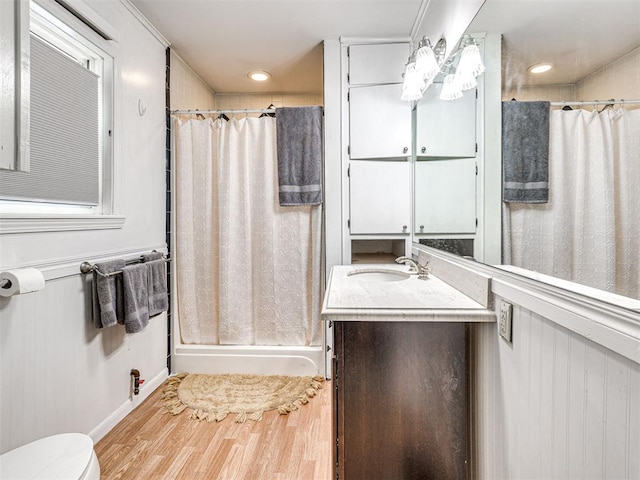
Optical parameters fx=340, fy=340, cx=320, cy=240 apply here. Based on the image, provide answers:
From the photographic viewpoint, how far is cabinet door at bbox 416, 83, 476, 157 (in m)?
1.32

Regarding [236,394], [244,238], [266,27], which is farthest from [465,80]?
[236,394]

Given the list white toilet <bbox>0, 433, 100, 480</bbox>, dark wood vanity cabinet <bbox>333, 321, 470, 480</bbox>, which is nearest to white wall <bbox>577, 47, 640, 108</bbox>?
dark wood vanity cabinet <bbox>333, 321, 470, 480</bbox>

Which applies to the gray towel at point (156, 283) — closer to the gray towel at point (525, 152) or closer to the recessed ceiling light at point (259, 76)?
Answer: the recessed ceiling light at point (259, 76)

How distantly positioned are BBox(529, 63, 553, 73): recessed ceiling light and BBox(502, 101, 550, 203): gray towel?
0.08 metres

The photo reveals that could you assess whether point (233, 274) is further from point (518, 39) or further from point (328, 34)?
point (518, 39)

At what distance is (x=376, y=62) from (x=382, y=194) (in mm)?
925

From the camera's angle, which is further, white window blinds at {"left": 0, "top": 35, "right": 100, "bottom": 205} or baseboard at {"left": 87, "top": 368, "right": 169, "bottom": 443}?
baseboard at {"left": 87, "top": 368, "right": 169, "bottom": 443}

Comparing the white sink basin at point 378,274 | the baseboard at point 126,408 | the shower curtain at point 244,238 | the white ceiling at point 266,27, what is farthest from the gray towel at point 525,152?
the baseboard at point 126,408

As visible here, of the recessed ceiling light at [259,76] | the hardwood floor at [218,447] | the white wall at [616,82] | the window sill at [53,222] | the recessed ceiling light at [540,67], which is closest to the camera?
the white wall at [616,82]

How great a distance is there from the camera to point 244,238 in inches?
98.4

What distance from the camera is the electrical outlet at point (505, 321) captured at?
3.29 ft

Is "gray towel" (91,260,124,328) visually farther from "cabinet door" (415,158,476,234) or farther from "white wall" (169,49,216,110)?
"cabinet door" (415,158,476,234)

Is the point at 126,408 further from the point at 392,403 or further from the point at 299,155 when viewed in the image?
the point at 299,155

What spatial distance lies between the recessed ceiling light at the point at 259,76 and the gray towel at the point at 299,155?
28.7 inches
